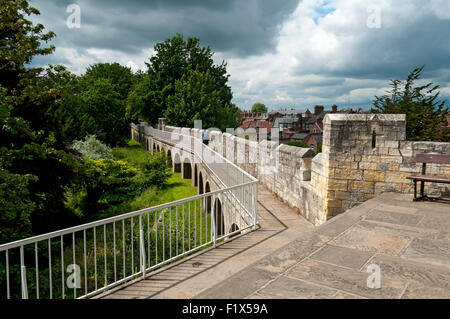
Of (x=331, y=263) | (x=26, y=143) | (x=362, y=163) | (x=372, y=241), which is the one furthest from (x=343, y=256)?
(x=26, y=143)

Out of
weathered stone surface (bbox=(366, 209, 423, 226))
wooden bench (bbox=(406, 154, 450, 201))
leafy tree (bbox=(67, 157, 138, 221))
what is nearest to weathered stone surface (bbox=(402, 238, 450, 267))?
weathered stone surface (bbox=(366, 209, 423, 226))

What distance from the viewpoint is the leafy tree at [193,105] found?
A: 3359 centimetres

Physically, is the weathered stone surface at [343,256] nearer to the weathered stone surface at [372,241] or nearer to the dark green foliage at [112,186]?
the weathered stone surface at [372,241]

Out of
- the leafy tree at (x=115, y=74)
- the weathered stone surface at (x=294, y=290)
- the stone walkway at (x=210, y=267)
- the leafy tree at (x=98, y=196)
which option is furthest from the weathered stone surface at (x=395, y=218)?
the leafy tree at (x=115, y=74)

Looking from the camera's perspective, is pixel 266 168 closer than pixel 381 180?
No

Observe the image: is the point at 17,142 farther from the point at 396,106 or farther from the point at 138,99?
the point at 138,99

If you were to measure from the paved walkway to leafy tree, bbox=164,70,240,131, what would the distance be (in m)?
28.1

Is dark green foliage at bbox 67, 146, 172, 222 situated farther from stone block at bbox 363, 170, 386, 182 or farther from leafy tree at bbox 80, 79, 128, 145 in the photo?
stone block at bbox 363, 170, 386, 182

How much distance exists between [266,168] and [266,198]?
1503 mm

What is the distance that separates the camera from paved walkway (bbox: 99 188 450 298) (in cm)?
322

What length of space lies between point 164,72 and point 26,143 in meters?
29.1

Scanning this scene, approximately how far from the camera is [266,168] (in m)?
10.6
